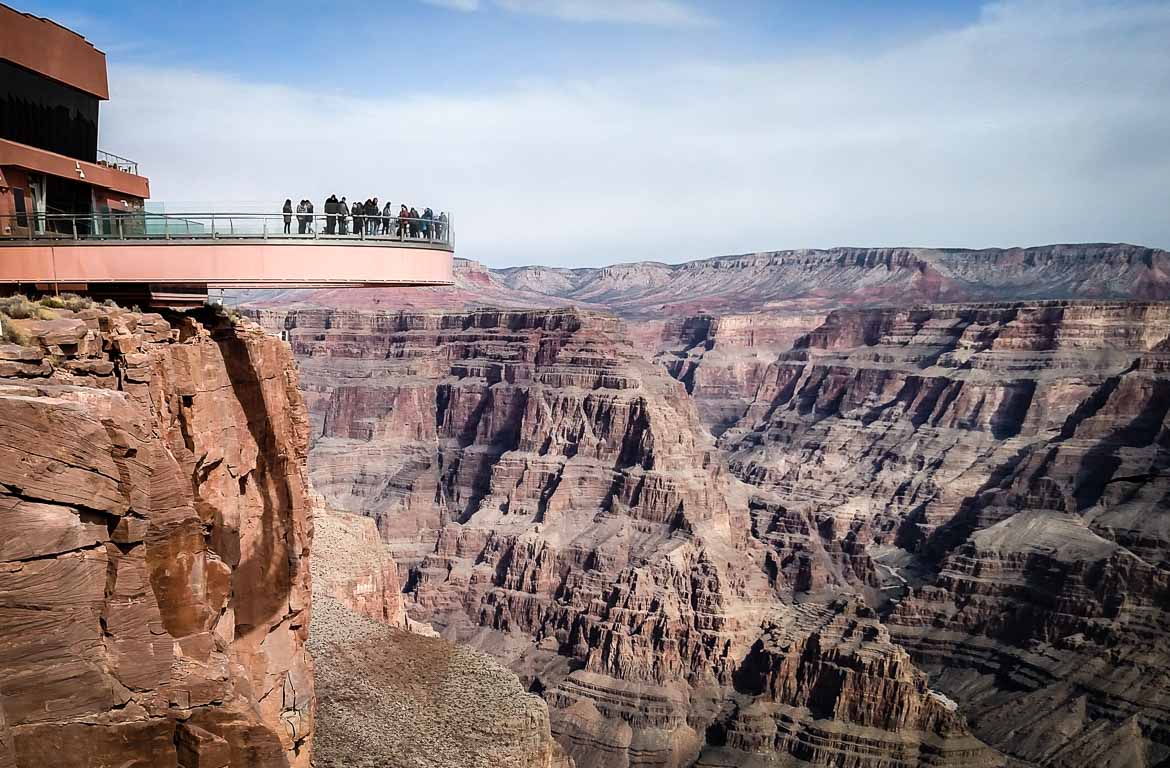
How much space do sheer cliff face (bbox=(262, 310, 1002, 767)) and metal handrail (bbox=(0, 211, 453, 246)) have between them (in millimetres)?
54366

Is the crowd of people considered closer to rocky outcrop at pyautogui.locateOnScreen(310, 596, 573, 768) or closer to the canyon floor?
rocky outcrop at pyautogui.locateOnScreen(310, 596, 573, 768)

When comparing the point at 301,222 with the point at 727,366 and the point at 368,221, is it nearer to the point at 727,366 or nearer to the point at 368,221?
the point at 368,221

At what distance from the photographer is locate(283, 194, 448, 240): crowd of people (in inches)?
878

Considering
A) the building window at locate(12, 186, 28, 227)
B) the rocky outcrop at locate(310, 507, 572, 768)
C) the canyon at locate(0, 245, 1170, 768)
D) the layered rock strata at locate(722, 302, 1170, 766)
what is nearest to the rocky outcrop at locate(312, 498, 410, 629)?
the canyon at locate(0, 245, 1170, 768)

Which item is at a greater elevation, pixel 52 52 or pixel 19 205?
pixel 52 52

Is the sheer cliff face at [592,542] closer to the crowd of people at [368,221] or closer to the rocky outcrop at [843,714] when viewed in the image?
the rocky outcrop at [843,714]

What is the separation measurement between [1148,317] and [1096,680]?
7667cm

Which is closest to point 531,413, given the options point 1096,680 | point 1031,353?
point 1096,680

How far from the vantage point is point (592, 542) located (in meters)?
94.1

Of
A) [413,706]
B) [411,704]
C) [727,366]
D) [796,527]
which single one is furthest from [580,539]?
[727,366]

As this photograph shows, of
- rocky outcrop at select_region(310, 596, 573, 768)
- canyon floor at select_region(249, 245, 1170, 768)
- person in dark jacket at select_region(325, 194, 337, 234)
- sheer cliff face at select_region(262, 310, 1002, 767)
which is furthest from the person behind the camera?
canyon floor at select_region(249, 245, 1170, 768)

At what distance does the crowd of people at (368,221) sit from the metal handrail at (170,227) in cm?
2

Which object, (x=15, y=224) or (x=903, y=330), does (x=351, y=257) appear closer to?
(x=15, y=224)

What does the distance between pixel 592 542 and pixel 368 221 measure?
73787 mm
